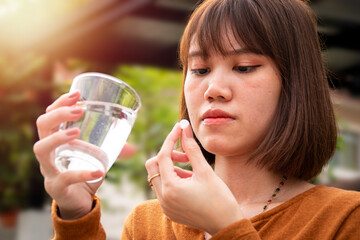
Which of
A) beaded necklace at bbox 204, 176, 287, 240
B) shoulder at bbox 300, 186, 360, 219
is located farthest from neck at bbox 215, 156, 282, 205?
shoulder at bbox 300, 186, 360, 219

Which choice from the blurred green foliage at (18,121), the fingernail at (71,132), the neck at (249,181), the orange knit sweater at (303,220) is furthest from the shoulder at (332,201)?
the blurred green foliage at (18,121)

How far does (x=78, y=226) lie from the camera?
4.59 feet

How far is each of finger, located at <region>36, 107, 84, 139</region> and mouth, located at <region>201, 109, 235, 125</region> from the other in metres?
0.36

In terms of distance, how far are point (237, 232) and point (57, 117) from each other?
52cm

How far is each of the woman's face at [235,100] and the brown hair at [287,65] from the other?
27 millimetres

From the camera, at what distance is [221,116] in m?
1.41

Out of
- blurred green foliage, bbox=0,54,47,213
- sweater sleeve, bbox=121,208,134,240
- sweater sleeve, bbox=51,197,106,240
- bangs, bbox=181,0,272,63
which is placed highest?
bangs, bbox=181,0,272,63

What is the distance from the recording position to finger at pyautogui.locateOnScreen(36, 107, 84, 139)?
1.25 m

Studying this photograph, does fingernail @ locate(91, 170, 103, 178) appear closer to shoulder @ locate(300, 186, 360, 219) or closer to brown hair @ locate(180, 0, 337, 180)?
brown hair @ locate(180, 0, 337, 180)

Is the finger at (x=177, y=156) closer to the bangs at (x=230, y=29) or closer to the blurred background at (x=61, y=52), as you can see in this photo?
the bangs at (x=230, y=29)

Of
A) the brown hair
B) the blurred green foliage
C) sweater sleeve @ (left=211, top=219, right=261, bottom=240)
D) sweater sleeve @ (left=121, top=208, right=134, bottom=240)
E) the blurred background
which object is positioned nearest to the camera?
sweater sleeve @ (left=211, top=219, right=261, bottom=240)

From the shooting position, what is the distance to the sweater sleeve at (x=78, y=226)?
54.9 inches

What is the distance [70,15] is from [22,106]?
1.01m

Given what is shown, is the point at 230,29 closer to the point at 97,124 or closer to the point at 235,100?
the point at 235,100
